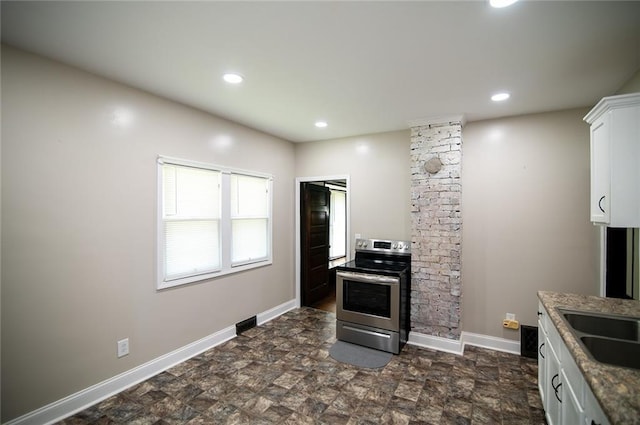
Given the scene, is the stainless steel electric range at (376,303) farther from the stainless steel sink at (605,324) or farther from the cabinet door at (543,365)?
the stainless steel sink at (605,324)

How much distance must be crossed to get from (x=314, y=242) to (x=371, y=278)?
1770 millimetres

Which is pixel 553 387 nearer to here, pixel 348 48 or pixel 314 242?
pixel 348 48

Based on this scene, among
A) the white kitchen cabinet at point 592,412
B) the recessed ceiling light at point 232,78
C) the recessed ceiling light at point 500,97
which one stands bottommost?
the white kitchen cabinet at point 592,412

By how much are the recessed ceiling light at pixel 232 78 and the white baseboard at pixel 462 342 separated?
3.39 metres

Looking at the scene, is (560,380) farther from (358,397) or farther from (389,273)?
(389,273)

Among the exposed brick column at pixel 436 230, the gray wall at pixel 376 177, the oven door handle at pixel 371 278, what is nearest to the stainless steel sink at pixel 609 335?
the exposed brick column at pixel 436 230

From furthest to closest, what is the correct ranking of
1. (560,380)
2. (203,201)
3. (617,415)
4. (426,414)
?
(203,201)
(426,414)
(560,380)
(617,415)

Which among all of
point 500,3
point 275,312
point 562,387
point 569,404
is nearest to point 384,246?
point 275,312

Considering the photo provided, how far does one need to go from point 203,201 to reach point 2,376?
6.65ft

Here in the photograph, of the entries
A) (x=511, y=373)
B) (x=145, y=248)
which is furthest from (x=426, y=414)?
(x=145, y=248)

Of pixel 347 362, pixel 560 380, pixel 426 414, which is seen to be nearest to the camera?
pixel 560 380

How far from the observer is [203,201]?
341 cm

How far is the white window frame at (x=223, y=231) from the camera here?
294 cm

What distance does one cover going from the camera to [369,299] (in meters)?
3.58
